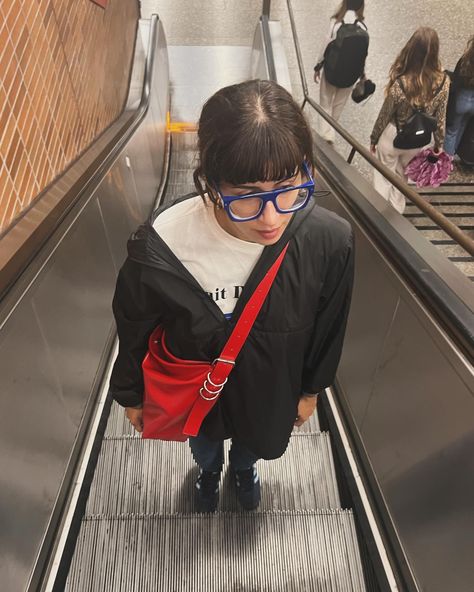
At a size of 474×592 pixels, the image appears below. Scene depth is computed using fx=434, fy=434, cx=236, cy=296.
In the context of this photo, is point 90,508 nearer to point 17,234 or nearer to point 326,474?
point 326,474

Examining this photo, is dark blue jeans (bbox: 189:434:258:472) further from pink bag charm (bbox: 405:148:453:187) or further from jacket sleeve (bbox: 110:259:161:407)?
pink bag charm (bbox: 405:148:453:187)

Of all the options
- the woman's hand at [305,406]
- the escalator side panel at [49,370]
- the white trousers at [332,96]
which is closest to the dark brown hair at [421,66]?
the white trousers at [332,96]

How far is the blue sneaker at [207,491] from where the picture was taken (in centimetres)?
204

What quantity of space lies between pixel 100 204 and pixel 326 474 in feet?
6.83

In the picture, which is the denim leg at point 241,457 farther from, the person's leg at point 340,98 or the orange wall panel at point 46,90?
the person's leg at point 340,98

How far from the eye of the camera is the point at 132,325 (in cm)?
127

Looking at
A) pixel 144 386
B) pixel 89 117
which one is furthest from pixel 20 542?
pixel 89 117

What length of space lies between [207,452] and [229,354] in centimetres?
79

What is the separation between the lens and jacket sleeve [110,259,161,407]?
117 centimetres

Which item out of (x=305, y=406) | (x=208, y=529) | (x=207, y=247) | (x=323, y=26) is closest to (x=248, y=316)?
(x=207, y=247)

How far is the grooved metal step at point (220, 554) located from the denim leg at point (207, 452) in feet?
0.97

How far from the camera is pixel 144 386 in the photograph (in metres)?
1.46

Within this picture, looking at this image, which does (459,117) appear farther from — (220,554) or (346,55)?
(220,554)

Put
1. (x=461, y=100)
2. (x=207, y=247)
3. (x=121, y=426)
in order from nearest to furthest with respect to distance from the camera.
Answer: (x=207, y=247) < (x=121, y=426) < (x=461, y=100)
